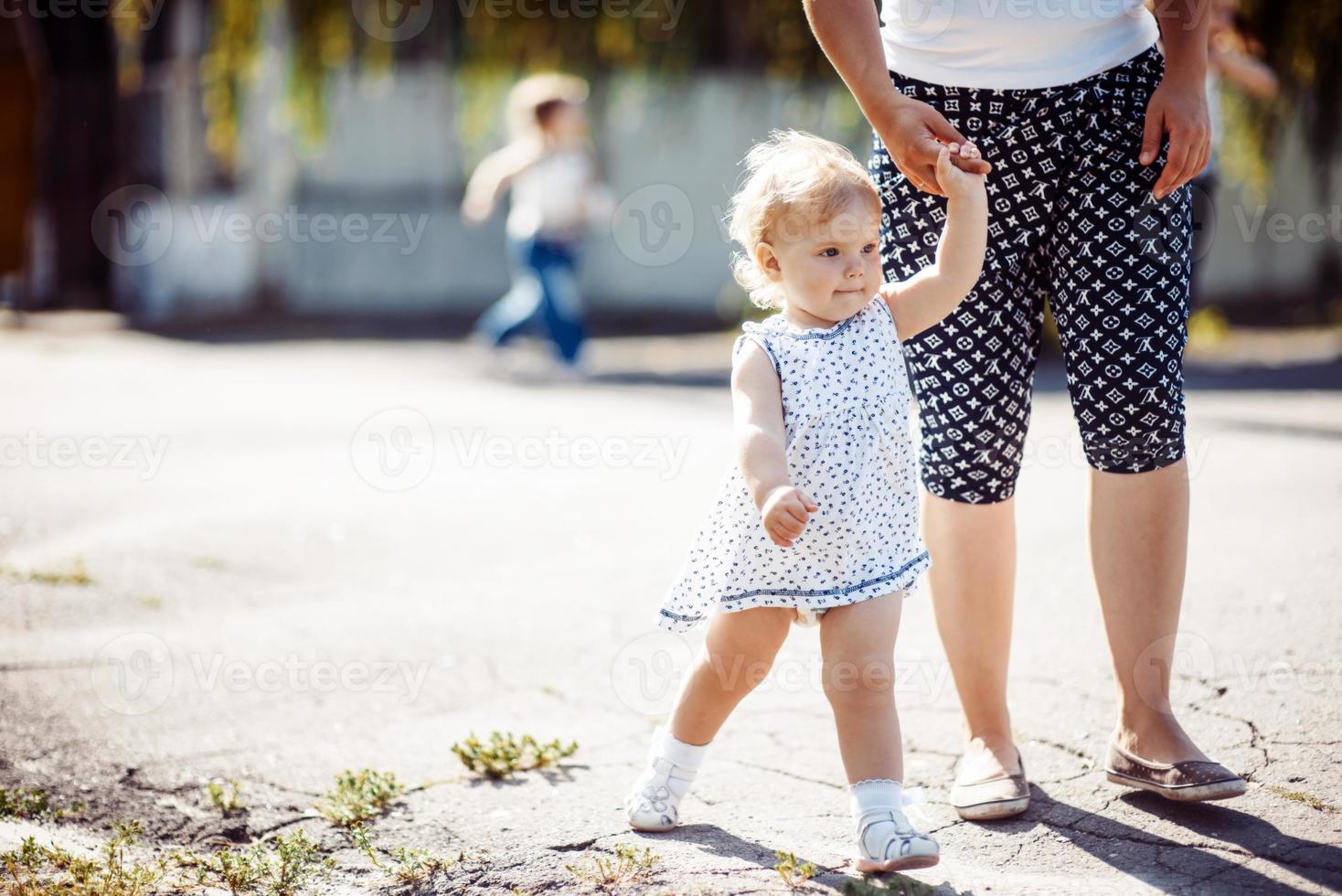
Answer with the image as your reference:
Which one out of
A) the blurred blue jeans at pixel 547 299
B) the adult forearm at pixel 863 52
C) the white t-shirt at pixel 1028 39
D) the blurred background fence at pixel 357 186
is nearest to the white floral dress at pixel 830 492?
the adult forearm at pixel 863 52

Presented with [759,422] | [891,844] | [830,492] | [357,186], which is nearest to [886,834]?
[891,844]

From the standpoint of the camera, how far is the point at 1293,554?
160 inches

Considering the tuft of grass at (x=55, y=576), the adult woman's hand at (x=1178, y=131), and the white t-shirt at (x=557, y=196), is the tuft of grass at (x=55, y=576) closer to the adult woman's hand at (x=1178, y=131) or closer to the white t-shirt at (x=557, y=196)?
the adult woman's hand at (x=1178, y=131)

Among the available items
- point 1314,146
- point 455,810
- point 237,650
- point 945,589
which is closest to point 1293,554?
point 945,589

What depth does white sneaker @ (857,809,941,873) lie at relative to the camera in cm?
229

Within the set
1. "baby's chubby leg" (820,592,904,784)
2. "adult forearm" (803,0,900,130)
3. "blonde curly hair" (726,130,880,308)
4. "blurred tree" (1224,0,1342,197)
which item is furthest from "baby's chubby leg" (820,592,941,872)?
"blurred tree" (1224,0,1342,197)

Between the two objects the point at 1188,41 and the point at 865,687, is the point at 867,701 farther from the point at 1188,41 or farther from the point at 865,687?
the point at 1188,41

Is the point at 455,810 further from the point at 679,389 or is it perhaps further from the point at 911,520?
the point at 679,389

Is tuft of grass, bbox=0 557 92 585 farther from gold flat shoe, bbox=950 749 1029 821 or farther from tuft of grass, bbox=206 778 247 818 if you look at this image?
gold flat shoe, bbox=950 749 1029 821

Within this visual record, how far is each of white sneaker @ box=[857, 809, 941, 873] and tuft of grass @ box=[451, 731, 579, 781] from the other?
88 centimetres

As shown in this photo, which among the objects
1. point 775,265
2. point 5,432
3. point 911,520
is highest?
point 775,265

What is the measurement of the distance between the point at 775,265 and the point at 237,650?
2078mm

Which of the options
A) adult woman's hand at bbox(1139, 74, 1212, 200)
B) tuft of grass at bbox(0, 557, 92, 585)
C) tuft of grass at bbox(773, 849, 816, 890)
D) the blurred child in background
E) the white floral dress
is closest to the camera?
tuft of grass at bbox(773, 849, 816, 890)

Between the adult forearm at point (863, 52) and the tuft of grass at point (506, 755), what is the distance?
4.56 feet
